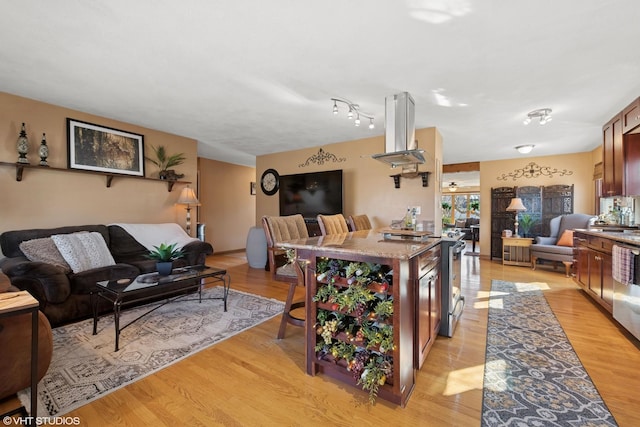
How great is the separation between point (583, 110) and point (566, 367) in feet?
10.6

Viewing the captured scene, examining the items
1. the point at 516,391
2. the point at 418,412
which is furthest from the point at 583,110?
the point at 418,412

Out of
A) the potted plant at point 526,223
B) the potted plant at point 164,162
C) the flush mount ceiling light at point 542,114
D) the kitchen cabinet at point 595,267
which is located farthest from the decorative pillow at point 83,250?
the potted plant at point 526,223

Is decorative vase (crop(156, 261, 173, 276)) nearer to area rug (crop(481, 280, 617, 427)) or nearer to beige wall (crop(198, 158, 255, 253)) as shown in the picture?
→ area rug (crop(481, 280, 617, 427))

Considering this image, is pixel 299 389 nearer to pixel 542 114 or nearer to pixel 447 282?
pixel 447 282

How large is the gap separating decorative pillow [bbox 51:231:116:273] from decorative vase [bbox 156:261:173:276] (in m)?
0.86

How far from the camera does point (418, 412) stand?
1520 mm

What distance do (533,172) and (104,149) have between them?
27.1 feet

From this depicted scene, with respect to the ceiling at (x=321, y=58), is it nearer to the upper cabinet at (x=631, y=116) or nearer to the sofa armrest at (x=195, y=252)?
the upper cabinet at (x=631, y=116)

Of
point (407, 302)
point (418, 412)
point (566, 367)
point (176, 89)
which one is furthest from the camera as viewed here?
point (176, 89)

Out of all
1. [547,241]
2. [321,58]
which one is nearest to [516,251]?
[547,241]

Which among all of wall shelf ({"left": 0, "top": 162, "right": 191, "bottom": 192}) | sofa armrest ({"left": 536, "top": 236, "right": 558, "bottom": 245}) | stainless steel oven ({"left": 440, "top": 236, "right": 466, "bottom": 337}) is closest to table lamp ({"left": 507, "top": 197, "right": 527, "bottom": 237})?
sofa armrest ({"left": 536, "top": 236, "right": 558, "bottom": 245})

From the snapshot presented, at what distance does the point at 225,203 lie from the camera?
733 cm

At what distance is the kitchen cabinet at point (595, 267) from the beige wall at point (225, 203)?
5.94 metres

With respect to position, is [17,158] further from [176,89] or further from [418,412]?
[418,412]
